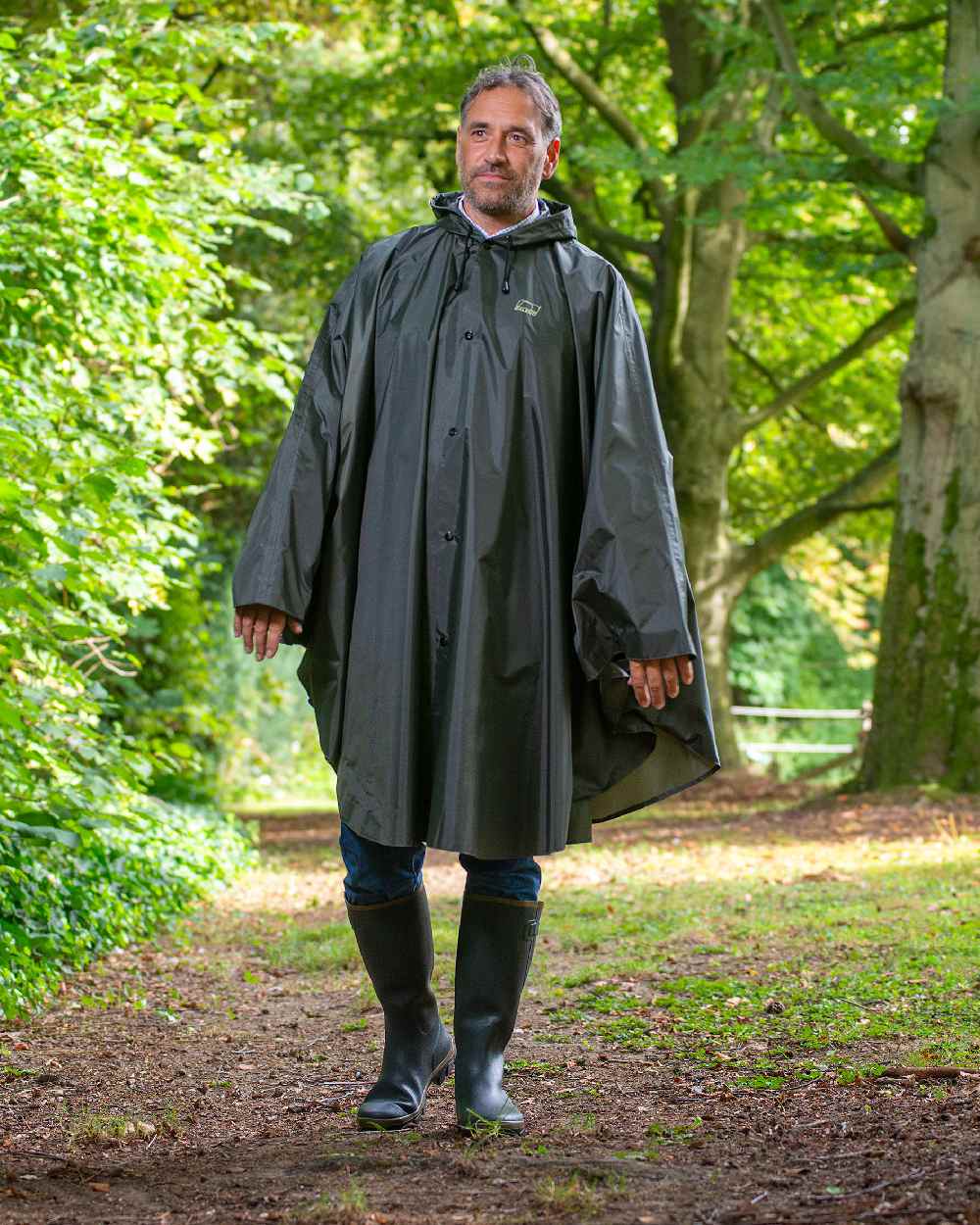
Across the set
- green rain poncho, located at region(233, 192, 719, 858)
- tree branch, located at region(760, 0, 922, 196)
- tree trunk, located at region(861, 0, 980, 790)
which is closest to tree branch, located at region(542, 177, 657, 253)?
tree branch, located at region(760, 0, 922, 196)

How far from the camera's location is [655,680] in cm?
286

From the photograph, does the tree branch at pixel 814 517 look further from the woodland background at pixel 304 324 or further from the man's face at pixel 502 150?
the man's face at pixel 502 150

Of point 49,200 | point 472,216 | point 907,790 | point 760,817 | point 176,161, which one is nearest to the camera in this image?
point 472,216

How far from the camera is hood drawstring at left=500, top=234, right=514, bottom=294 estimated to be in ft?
10.1

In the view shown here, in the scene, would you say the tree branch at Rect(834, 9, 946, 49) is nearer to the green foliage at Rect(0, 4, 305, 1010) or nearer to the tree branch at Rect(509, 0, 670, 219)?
the tree branch at Rect(509, 0, 670, 219)

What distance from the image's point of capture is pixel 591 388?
308 cm

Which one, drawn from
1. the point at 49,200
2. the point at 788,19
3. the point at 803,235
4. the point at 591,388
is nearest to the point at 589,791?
the point at 591,388

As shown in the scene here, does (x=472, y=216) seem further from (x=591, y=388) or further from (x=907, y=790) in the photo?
(x=907, y=790)

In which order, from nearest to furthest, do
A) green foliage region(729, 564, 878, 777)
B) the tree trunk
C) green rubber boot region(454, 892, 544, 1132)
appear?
1. green rubber boot region(454, 892, 544, 1132)
2. the tree trunk
3. green foliage region(729, 564, 878, 777)

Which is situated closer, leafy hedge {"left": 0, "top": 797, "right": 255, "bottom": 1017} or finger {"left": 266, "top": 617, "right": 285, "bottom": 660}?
finger {"left": 266, "top": 617, "right": 285, "bottom": 660}

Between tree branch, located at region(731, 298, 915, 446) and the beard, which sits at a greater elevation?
tree branch, located at region(731, 298, 915, 446)

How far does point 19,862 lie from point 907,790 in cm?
598

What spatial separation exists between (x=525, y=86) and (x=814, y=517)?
11593 millimetres

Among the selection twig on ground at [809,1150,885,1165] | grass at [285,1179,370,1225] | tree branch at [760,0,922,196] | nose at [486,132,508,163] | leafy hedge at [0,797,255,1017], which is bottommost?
leafy hedge at [0,797,255,1017]
